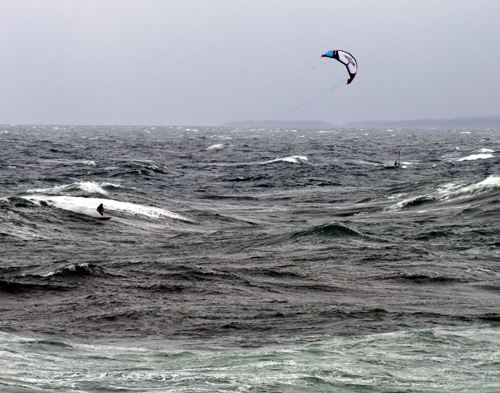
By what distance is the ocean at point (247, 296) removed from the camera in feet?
32.0

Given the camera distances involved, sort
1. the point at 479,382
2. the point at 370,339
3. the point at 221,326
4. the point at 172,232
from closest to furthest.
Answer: the point at 479,382, the point at 370,339, the point at 221,326, the point at 172,232

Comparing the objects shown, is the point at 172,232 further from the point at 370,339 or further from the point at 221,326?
the point at 370,339

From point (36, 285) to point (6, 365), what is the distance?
546 centimetres

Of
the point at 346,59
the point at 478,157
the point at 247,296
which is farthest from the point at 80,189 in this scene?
the point at 478,157

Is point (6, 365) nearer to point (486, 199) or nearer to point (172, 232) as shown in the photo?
point (172, 232)

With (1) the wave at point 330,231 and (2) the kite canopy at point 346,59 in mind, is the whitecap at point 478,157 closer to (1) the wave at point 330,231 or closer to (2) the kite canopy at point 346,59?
(2) the kite canopy at point 346,59

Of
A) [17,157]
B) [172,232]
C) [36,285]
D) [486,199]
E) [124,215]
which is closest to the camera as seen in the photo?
[36,285]

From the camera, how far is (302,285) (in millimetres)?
15305

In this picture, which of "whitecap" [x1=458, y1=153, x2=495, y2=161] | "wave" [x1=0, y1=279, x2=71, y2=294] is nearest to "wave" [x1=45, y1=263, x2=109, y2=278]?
"wave" [x1=0, y1=279, x2=71, y2=294]

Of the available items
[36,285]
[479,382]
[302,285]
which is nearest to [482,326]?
[479,382]

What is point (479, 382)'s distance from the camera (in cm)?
936

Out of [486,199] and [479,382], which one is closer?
[479,382]

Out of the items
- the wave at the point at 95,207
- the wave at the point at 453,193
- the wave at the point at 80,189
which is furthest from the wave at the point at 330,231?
the wave at the point at 80,189

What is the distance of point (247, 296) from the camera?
14438mm
